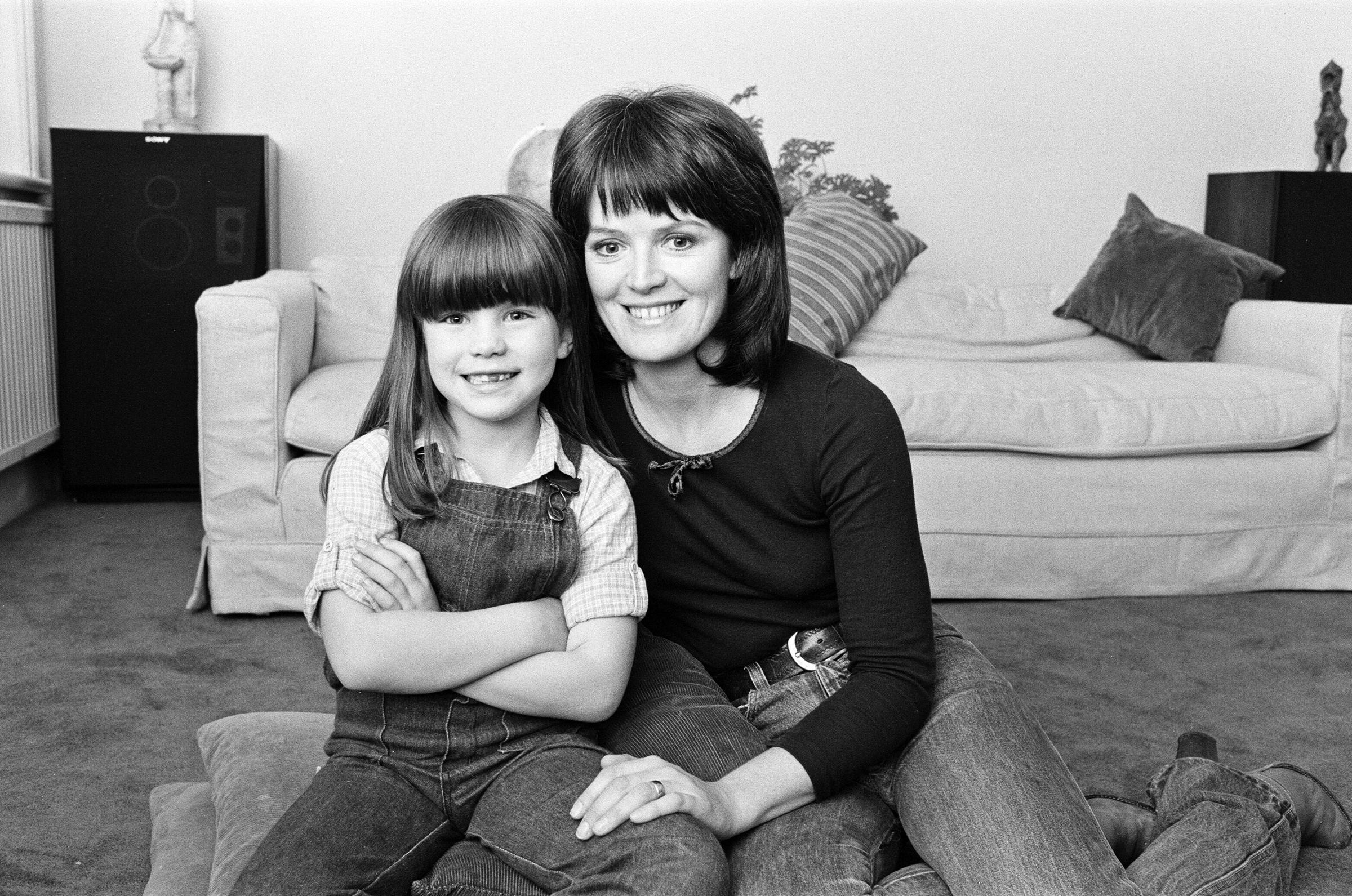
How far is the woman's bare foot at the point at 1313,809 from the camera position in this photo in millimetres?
1532

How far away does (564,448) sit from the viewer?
52.1 inches

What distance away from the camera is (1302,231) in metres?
3.95

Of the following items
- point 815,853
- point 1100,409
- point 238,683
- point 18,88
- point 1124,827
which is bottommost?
point 238,683

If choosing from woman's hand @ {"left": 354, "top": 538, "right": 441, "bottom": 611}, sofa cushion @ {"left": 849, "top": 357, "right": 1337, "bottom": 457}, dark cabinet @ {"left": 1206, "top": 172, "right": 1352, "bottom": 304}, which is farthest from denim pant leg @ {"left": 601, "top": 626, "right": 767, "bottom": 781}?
dark cabinet @ {"left": 1206, "top": 172, "right": 1352, "bottom": 304}

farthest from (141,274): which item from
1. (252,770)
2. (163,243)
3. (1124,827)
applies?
(1124,827)

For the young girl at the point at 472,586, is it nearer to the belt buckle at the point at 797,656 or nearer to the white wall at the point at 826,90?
the belt buckle at the point at 797,656

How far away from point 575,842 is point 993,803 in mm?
369

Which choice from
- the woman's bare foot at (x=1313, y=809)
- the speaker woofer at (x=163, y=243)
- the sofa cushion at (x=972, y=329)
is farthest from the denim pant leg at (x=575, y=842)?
the speaker woofer at (x=163, y=243)

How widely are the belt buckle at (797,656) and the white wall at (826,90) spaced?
2.80m

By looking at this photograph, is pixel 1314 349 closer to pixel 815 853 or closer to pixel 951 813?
pixel 951 813

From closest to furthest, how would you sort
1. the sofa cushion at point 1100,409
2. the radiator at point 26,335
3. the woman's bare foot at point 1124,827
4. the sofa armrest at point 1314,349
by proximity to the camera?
the woman's bare foot at point 1124,827, the sofa cushion at point 1100,409, the sofa armrest at point 1314,349, the radiator at point 26,335

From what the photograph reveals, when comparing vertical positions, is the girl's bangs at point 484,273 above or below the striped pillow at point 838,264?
above

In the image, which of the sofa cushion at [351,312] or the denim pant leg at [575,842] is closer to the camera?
the denim pant leg at [575,842]

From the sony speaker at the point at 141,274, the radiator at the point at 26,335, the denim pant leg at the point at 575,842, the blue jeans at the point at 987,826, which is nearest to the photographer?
the denim pant leg at the point at 575,842
